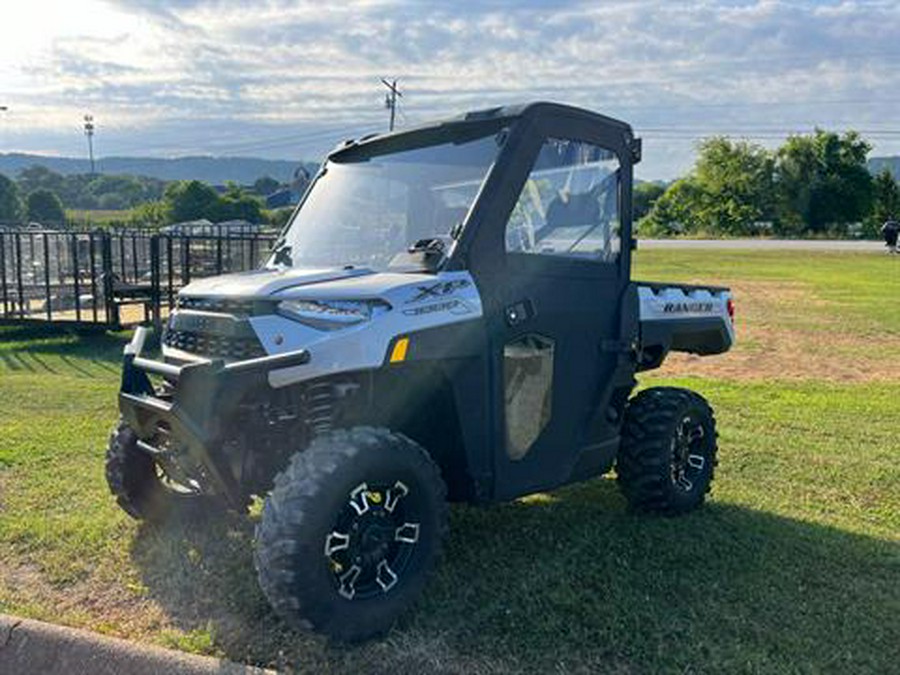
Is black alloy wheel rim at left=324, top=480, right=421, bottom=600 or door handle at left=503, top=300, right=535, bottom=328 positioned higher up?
door handle at left=503, top=300, right=535, bottom=328

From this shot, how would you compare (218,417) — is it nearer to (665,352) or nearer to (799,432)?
(665,352)

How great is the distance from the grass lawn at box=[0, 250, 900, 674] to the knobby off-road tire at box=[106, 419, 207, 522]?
0.13 meters

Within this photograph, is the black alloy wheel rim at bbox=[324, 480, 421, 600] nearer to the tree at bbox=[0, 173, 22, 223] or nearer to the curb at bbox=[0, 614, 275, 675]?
the curb at bbox=[0, 614, 275, 675]

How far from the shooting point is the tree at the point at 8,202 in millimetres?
78562

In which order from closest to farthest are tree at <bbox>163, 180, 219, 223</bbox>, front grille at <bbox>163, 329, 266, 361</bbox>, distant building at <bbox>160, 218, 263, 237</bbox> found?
front grille at <bbox>163, 329, 266, 361</bbox> → distant building at <bbox>160, 218, 263, 237</bbox> → tree at <bbox>163, 180, 219, 223</bbox>

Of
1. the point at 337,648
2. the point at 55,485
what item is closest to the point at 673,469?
the point at 337,648

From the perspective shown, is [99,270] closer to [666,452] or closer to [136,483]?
[136,483]

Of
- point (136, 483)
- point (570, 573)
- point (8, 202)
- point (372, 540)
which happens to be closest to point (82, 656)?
point (372, 540)

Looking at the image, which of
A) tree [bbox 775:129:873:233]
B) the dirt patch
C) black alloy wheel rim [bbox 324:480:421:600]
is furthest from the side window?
tree [bbox 775:129:873:233]

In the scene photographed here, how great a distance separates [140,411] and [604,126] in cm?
279

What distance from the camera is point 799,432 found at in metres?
7.32

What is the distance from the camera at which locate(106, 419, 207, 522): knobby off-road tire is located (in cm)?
468

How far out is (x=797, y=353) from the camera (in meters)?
12.2

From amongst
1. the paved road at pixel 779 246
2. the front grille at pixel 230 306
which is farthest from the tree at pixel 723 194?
the front grille at pixel 230 306
